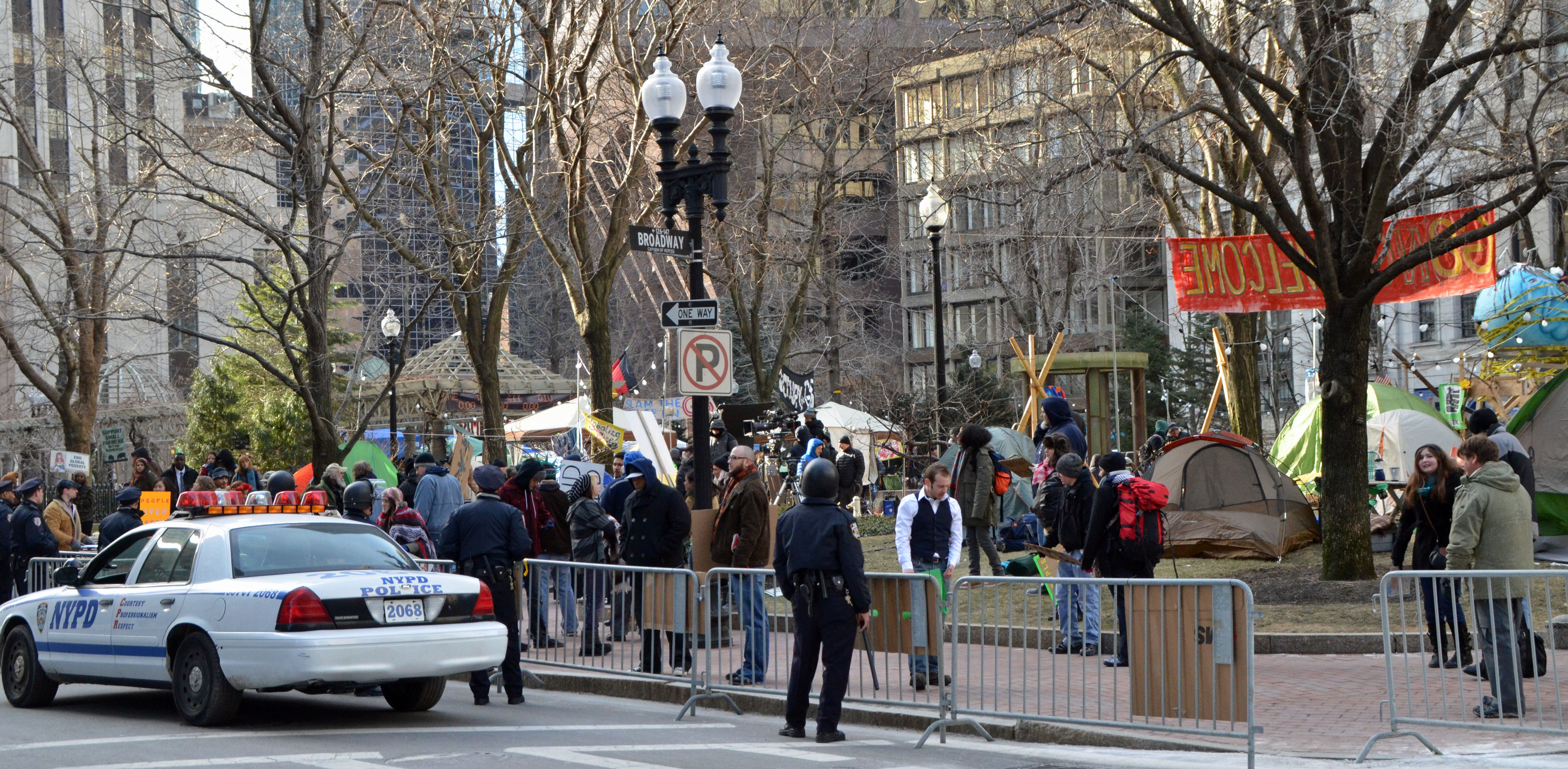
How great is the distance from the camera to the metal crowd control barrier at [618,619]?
36.4ft

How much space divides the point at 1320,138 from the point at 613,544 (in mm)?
8851

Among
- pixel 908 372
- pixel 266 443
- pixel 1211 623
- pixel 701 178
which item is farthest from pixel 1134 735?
pixel 908 372

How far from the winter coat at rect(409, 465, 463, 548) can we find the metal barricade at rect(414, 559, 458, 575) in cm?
327

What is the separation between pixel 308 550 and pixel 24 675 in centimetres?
293

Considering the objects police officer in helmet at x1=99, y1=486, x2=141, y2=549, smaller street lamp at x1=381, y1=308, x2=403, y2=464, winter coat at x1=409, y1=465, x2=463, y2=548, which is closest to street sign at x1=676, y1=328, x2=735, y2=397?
winter coat at x1=409, y1=465, x2=463, y2=548

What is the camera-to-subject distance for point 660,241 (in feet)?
43.5

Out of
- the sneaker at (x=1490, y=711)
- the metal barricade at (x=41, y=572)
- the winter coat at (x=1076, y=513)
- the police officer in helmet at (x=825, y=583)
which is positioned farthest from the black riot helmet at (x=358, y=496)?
the sneaker at (x=1490, y=711)

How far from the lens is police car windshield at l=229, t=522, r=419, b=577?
32.9ft

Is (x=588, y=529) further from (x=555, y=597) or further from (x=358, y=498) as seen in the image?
(x=358, y=498)

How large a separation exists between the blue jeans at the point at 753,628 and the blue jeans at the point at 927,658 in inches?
43.2

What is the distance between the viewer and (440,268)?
24.2m

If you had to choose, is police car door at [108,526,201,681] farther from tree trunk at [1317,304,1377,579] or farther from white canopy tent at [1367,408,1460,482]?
white canopy tent at [1367,408,1460,482]

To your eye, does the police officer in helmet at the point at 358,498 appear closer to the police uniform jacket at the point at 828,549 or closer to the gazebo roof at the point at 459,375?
the police uniform jacket at the point at 828,549

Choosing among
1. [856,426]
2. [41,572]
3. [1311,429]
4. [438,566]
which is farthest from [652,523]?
[856,426]
